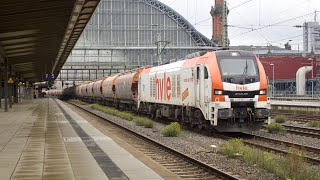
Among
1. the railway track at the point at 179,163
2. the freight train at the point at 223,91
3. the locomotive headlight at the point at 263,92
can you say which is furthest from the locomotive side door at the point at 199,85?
the railway track at the point at 179,163

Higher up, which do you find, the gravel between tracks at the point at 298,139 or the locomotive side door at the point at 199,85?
the locomotive side door at the point at 199,85

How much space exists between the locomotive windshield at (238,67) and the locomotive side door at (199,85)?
0.94 metres

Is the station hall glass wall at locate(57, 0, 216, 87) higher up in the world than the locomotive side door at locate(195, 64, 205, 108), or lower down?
higher up

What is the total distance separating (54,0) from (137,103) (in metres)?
16.9

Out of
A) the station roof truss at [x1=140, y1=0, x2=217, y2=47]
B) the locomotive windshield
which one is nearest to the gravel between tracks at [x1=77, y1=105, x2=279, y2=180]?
the locomotive windshield

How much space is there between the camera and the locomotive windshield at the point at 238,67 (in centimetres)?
1761

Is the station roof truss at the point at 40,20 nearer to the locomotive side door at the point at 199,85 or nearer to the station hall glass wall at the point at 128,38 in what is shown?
the locomotive side door at the point at 199,85

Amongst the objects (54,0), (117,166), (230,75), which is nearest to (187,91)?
(230,75)

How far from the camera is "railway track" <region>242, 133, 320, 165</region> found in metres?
12.8

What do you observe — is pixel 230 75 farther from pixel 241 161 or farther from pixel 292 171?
pixel 292 171

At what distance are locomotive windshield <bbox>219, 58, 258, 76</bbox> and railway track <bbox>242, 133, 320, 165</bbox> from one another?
8.45 feet

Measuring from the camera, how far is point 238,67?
703 inches

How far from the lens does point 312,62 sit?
82812 millimetres

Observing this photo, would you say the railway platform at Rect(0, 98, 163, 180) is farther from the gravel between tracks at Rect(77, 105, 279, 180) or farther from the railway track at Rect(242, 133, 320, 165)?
the railway track at Rect(242, 133, 320, 165)
